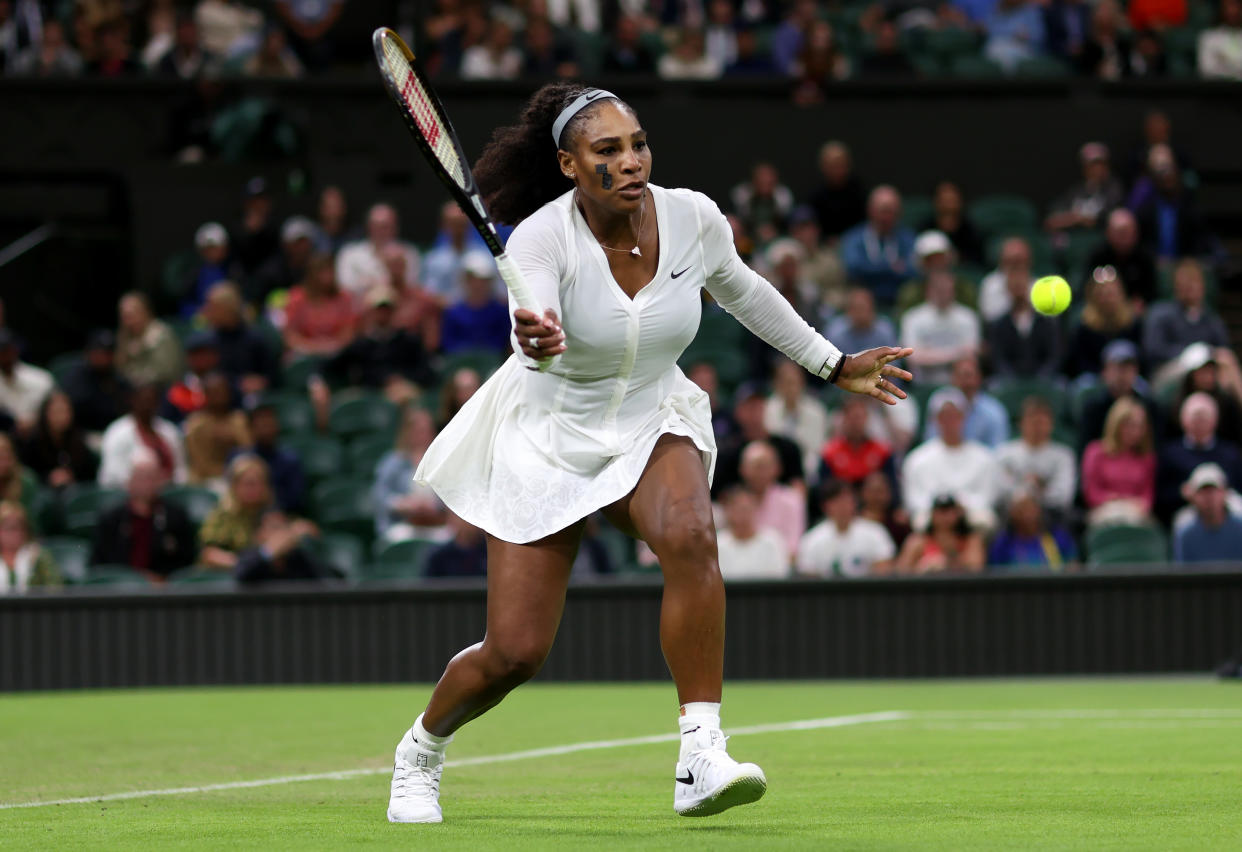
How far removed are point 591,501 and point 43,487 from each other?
9.67 meters

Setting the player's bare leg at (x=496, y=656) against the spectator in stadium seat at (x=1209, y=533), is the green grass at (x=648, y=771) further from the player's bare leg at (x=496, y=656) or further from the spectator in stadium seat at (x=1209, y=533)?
the spectator in stadium seat at (x=1209, y=533)

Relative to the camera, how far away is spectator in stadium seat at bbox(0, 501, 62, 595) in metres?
12.5

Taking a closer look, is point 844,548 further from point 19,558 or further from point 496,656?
point 496,656

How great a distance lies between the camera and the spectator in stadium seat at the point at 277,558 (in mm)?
12531

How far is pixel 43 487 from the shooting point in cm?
1393

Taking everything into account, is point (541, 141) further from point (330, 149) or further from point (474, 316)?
point (330, 149)

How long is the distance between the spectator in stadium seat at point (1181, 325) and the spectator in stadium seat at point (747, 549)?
342 cm

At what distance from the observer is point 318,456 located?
547 inches

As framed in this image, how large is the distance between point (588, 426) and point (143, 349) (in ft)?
33.5

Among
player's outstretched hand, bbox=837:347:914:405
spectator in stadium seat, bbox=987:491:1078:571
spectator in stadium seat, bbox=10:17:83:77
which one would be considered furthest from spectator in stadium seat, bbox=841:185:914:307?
player's outstretched hand, bbox=837:347:914:405

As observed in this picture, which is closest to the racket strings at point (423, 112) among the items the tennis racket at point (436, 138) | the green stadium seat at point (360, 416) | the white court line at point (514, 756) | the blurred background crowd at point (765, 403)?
the tennis racket at point (436, 138)

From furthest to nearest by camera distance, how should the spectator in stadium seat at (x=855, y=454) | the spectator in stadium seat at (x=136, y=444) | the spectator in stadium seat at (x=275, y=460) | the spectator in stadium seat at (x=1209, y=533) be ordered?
the spectator in stadium seat at (x=136, y=444) < the spectator in stadium seat at (x=275, y=460) < the spectator in stadium seat at (x=855, y=454) < the spectator in stadium seat at (x=1209, y=533)

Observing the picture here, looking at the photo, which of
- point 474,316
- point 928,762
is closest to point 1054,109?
point 474,316

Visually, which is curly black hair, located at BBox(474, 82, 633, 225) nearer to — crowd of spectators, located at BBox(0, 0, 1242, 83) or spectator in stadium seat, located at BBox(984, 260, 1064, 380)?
spectator in stadium seat, located at BBox(984, 260, 1064, 380)
